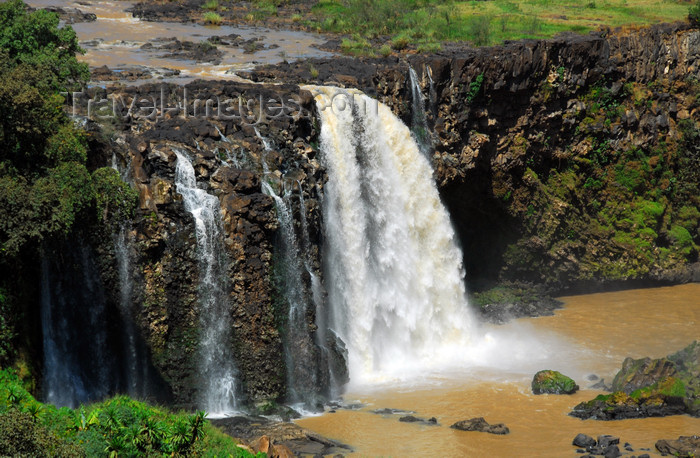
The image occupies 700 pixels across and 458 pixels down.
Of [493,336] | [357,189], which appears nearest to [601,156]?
[493,336]

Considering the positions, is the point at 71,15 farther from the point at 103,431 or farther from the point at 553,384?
the point at 103,431

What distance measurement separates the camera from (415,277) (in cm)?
3812

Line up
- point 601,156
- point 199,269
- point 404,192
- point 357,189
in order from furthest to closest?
1. point 601,156
2. point 404,192
3. point 357,189
4. point 199,269

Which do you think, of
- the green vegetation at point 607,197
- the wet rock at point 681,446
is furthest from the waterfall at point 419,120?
the wet rock at point 681,446

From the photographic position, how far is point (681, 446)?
26297 millimetres

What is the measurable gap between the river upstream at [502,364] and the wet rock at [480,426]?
0.27 m

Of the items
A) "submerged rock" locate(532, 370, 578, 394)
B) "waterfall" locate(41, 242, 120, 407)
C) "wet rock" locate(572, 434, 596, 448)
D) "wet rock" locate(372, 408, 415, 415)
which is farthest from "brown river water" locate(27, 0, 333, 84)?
"wet rock" locate(572, 434, 596, 448)

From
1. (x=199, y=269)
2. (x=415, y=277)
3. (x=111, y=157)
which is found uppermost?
(x=111, y=157)

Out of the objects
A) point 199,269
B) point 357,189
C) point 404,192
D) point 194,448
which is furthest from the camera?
point 404,192

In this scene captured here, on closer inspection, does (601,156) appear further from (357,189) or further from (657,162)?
(357,189)

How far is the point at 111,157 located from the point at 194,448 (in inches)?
493

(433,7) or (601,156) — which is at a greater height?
(433,7)

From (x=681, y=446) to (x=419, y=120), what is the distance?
61.0 feet

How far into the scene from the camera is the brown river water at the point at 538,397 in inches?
1075
